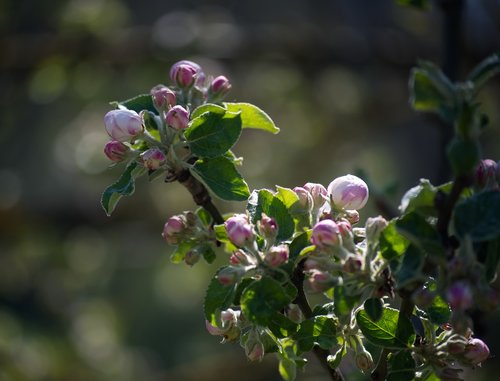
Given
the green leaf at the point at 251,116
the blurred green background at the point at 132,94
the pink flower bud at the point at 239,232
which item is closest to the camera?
the pink flower bud at the point at 239,232

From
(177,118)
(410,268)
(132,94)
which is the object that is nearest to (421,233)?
(410,268)

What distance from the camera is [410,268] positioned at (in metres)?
0.64

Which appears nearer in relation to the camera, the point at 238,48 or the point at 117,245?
the point at 238,48

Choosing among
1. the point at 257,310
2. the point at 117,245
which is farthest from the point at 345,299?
the point at 117,245

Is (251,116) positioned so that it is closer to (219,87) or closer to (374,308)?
(219,87)

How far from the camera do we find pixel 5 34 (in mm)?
2674

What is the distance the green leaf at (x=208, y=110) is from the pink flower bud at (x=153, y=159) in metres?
0.06

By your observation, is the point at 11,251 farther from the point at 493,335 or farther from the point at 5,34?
the point at 493,335

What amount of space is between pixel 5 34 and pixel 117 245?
1.11 metres

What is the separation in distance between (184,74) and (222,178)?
4.4 inches

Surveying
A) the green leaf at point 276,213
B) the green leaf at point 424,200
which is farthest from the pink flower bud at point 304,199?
the green leaf at point 424,200

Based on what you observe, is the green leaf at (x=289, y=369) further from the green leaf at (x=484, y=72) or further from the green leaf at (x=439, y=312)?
the green leaf at (x=484, y=72)

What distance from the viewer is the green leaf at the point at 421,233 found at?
0.62m

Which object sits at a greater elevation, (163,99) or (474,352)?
(163,99)
